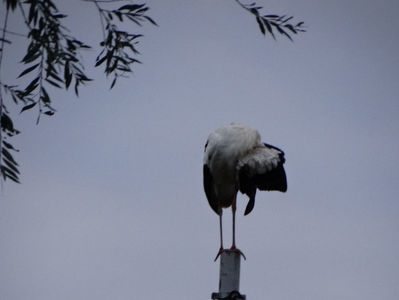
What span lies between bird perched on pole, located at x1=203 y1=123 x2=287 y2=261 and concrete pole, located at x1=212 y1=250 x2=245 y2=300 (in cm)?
193

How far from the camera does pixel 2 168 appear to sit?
3.26m

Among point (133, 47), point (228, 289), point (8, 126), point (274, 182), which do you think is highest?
point (274, 182)

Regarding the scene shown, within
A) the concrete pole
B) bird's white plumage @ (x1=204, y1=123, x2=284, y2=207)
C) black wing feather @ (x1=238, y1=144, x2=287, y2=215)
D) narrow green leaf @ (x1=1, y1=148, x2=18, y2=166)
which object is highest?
bird's white plumage @ (x1=204, y1=123, x2=284, y2=207)


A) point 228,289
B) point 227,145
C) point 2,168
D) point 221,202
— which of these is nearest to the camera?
point 2,168

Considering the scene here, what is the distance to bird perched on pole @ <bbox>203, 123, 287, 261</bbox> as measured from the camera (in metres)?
5.77

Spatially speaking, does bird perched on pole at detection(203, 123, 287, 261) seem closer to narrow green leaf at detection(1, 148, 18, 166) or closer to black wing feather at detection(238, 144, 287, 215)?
black wing feather at detection(238, 144, 287, 215)

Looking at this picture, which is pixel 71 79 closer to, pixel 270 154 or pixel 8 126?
pixel 8 126

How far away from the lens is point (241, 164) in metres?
5.76

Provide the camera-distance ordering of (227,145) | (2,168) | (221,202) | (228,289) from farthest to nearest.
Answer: (221,202) → (227,145) → (228,289) → (2,168)

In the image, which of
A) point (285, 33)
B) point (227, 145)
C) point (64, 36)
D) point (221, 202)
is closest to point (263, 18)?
point (285, 33)

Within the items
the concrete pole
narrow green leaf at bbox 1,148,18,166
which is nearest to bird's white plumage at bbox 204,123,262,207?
the concrete pole

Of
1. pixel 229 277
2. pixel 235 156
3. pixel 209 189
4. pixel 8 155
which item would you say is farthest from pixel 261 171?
pixel 8 155

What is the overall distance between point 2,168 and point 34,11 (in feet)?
2.81

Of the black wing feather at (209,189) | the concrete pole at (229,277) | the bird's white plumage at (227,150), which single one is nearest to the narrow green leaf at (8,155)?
the concrete pole at (229,277)
